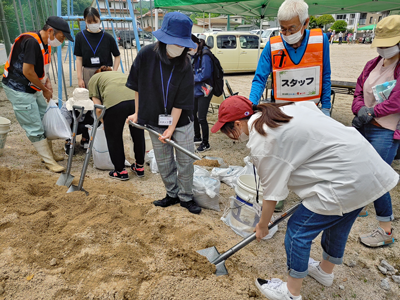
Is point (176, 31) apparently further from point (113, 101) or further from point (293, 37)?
point (113, 101)

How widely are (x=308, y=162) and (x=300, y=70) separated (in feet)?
4.36

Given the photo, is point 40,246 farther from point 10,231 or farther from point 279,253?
point 279,253

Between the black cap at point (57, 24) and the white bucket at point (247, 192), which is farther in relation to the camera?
the black cap at point (57, 24)

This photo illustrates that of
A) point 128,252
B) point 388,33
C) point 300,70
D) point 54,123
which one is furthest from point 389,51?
point 54,123

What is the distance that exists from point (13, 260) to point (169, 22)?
202 centimetres

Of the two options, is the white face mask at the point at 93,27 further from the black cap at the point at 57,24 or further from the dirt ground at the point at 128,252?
the dirt ground at the point at 128,252

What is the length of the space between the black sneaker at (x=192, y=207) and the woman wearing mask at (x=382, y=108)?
4.98ft

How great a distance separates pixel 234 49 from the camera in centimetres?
1093

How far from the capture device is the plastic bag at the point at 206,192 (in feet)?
9.41

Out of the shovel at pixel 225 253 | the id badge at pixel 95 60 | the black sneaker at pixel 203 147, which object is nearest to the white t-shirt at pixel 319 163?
the shovel at pixel 225 253

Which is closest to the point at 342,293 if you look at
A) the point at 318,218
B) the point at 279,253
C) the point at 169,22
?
the point at 279,253

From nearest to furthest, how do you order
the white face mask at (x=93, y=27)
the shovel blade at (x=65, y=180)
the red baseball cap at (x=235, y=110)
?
the red baseball cap at (x=235, y=110), the shovel blade at (x=65, y=180), the white face mask at (x=93, y=27)

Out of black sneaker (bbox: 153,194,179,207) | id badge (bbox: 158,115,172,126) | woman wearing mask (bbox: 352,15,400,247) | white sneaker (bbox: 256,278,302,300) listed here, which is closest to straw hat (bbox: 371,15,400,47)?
woman wearing mask (bbox: 352,15,400,247)

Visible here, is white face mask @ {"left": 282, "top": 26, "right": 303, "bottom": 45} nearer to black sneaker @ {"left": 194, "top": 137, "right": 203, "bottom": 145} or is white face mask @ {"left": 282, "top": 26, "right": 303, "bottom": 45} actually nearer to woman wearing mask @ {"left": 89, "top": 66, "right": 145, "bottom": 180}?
woman wearing mask @ {"left": 89, "top": 66, "right": 145, "bottom": 180}
